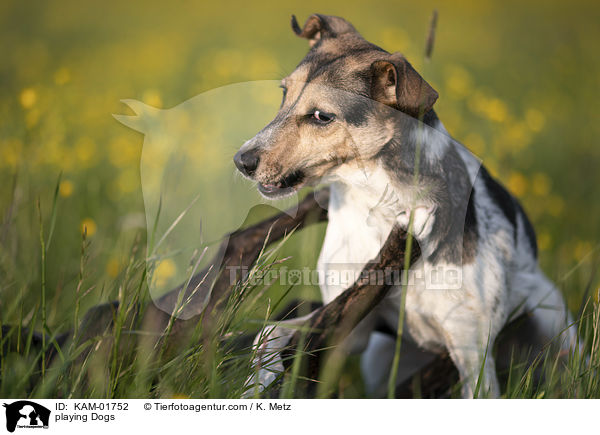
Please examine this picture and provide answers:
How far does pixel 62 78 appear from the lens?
94.2 inches

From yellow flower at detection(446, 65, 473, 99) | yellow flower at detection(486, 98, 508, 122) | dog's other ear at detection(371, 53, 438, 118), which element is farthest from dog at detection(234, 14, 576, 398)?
yellow flower at detection(486, 98, 508, 122)

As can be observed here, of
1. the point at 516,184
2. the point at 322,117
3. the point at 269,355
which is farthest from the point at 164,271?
the point at 516,184

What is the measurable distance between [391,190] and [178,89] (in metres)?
1.66

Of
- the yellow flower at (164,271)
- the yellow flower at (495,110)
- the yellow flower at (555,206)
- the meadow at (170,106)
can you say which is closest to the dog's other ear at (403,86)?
the meadow at (170,106)

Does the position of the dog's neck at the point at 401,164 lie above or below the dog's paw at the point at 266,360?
above

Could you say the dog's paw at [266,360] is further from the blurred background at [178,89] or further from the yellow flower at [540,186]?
the yellow flower at [540,186]

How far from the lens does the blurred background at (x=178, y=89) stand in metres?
2.70

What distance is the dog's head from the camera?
6.73 feet

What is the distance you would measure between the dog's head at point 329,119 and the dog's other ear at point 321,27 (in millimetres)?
229

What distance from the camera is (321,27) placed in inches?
93.8

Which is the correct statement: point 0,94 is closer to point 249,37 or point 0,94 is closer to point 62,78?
point 62,78
